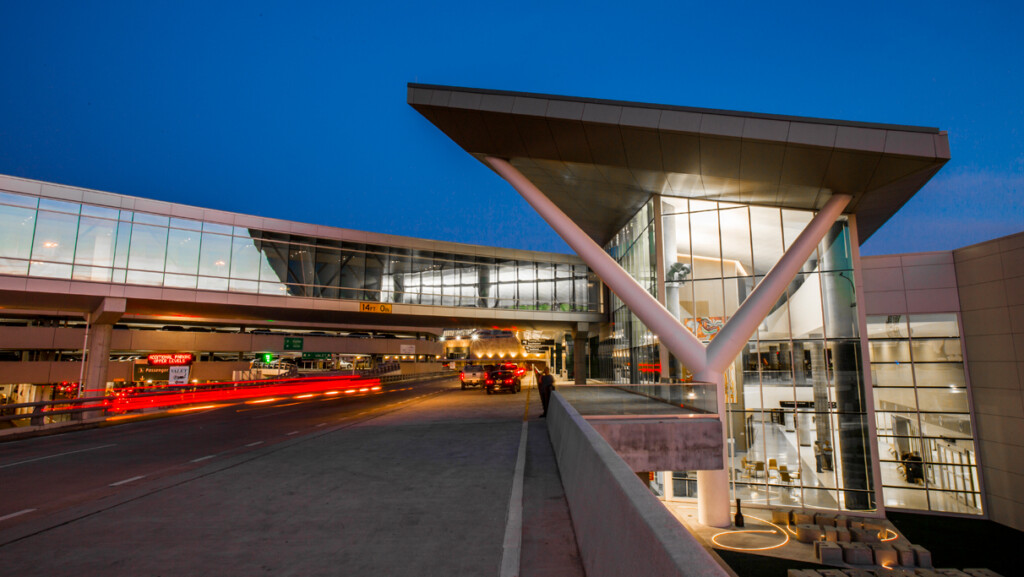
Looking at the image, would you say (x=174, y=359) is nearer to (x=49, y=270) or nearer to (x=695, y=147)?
(x=49, y=270)

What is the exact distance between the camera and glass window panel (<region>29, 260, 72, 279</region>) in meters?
23.2

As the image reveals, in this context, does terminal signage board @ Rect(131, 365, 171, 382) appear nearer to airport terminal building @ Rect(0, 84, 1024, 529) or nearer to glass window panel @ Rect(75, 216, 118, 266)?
airport terminal building @ Rect(0, 84, 1024, 529)

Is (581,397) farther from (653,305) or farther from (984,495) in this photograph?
(984,495)

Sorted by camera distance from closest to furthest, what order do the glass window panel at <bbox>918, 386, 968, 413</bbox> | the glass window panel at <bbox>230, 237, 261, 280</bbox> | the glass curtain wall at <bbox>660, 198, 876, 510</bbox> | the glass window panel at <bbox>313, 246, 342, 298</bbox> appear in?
the glass curtain wall at <bbox>660, 198, 876, 510</bbox> < the glass window panel at <bbox>918, 386, 968, 413</bbox> < the glass window panel at <bbox>230, 237, 261, 280</bbox> < the glass window panel at <bbox>313, 246, 342, 298</bbox>

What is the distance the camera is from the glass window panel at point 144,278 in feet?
83.9

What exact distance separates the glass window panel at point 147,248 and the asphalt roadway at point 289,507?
13916 mm

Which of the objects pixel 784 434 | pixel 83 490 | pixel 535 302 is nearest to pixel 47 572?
pixel 83 490

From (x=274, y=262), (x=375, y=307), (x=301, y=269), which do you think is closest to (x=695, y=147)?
(x=375, y=307)

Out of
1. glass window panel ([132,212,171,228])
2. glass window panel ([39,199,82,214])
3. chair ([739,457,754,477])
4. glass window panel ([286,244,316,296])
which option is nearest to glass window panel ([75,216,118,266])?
glass window panel ([39,199,82,214])

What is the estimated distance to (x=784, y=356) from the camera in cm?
1961

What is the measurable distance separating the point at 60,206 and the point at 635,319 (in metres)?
28.7

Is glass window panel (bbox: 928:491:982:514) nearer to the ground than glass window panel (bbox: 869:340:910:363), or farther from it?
nearer to the ground

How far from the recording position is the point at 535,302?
125ft

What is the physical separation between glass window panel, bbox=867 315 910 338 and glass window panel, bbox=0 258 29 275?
38.7 m
